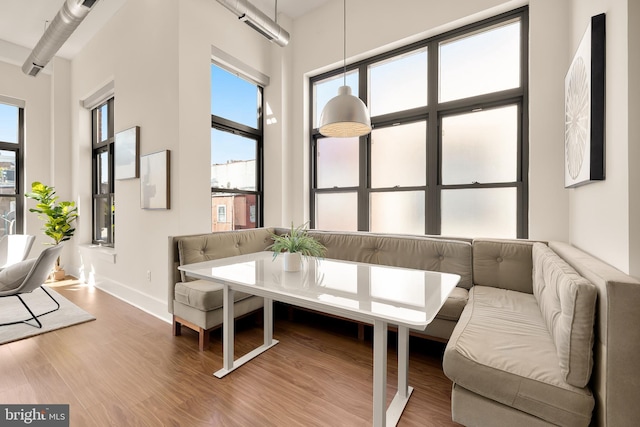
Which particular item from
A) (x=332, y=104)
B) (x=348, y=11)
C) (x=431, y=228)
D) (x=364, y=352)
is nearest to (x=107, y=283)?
(x=364, y=352)

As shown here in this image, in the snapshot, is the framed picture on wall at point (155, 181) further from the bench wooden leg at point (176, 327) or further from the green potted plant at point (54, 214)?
the green potted plant at point (54, 214)

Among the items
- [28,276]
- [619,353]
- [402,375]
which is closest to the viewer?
[619,353]

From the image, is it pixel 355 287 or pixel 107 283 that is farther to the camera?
pixel 107 283

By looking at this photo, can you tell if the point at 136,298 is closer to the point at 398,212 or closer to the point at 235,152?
the point at 235,152

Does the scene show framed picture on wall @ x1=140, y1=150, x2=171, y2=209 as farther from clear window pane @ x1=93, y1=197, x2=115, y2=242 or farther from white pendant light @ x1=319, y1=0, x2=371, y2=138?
white pendant light @ x1=319, y1=0, x2=371, y2=138

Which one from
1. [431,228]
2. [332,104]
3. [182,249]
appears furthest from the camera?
[431,228]

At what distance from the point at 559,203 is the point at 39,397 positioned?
4.11 metres

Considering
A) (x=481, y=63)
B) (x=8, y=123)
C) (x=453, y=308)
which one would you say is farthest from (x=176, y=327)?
(x=8, y=123)

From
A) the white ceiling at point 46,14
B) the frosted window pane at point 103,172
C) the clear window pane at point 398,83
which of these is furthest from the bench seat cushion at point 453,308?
the frosted window pane at point 103,172

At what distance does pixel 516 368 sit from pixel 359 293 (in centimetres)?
77

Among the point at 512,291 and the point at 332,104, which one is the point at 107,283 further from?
the point at 512,291

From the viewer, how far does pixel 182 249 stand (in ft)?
8.59

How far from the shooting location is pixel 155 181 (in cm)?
316

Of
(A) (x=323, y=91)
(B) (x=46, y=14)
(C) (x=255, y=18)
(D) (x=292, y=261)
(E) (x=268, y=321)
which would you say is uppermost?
(B) (x=46, y=14)
